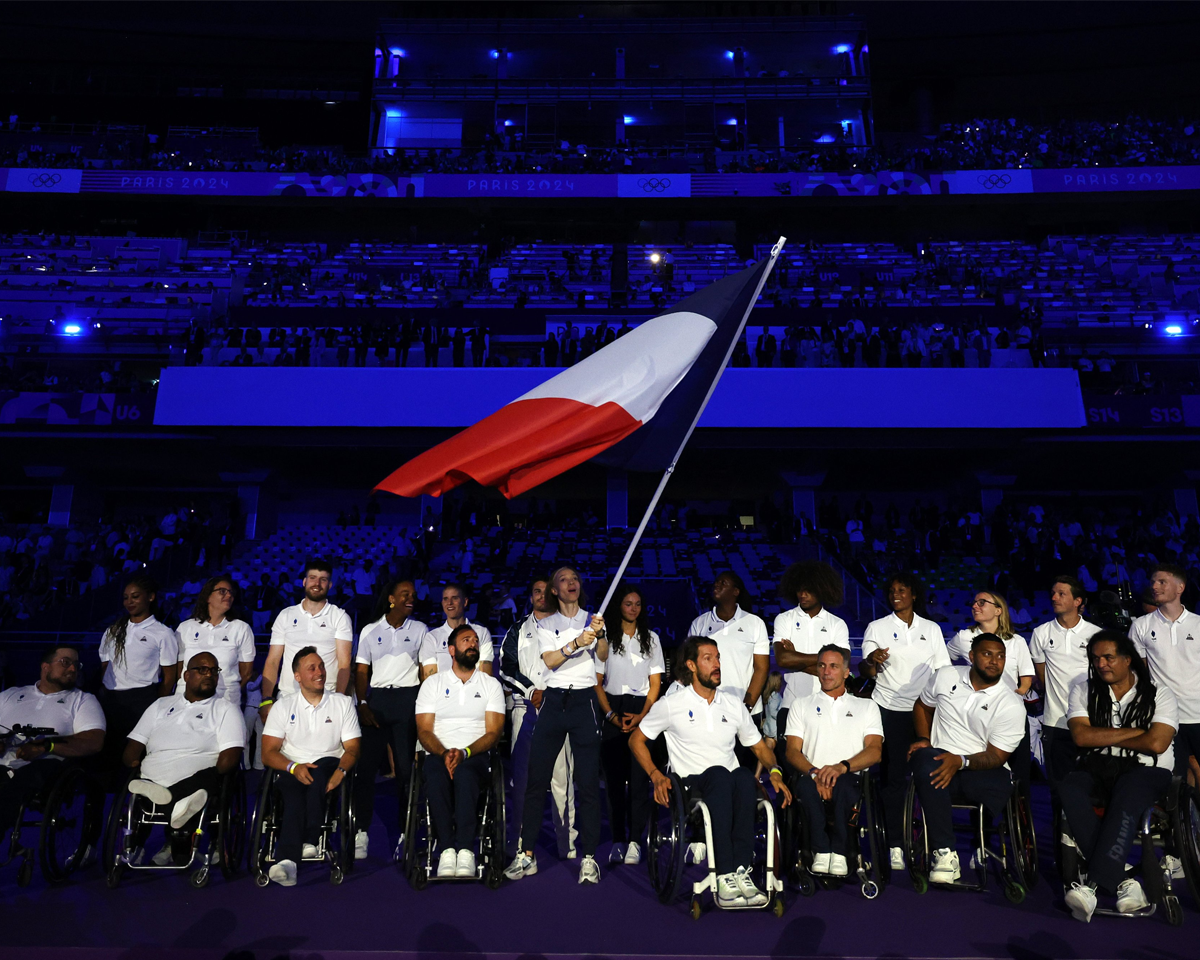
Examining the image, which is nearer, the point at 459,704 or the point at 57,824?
the point at 57,824

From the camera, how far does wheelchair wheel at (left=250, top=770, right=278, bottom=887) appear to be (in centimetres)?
418

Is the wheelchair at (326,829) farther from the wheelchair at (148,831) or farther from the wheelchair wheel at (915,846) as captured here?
the wheelchair wheel at (915,846)

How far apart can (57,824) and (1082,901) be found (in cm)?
458

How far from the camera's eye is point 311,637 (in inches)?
204

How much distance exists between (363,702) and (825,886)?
2545 millimetres

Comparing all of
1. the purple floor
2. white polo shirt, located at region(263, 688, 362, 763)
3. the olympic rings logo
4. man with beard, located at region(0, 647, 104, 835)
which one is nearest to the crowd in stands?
the olympic rings logo

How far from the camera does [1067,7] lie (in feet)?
90.3

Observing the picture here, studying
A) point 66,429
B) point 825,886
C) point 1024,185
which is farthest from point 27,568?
point 1024,185

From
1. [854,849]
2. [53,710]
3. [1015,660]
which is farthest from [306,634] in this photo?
[1015,660]

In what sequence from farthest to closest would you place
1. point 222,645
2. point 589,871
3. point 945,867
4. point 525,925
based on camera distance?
point 222,645 → point 589,871 → point 945,867 → point 525,925

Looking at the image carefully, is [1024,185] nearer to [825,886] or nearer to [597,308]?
[597,308]

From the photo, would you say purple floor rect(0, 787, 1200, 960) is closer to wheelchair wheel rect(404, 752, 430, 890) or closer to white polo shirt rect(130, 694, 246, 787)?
wheelchair wheel rect(404, 752, 430, 890)

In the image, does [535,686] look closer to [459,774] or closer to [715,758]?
[459,774]

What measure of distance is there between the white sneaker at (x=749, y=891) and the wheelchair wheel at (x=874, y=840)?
0.50m
